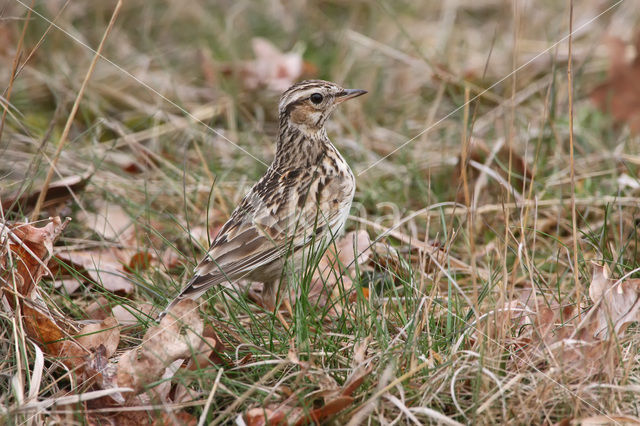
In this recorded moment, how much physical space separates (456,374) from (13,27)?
711 cm

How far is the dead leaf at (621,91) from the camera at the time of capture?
735 centimetres

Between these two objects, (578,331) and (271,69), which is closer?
(578,331)

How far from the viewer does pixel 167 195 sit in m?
6.35

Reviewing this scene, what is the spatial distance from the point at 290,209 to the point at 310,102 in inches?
37.7

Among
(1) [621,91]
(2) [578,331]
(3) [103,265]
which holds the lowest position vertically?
(3) [103,265]

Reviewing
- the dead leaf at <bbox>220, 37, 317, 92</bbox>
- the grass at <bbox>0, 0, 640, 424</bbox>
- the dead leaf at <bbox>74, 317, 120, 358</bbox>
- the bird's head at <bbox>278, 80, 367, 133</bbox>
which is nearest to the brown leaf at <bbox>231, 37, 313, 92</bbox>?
the dead leaf at <bbox>220, 37, 317, 92</bbox>

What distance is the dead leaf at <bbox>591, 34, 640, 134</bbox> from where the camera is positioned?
735 cm

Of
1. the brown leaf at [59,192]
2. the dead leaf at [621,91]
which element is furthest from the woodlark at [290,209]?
the dead leaf at [621,91]

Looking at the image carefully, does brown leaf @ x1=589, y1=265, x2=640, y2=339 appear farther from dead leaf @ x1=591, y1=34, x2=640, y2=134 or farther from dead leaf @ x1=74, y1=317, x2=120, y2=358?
dead leaf @ x1=591, y1=34, x2=640, y2=134

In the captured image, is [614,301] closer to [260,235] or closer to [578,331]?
[578,331]

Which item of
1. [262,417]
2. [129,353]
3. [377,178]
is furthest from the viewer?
[377,178]

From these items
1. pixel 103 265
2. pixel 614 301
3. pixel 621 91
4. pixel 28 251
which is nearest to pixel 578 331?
pixel 614 301

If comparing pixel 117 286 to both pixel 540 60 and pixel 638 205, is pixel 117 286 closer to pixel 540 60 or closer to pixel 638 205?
pixel 638 205

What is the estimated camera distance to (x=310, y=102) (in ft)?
18.6
